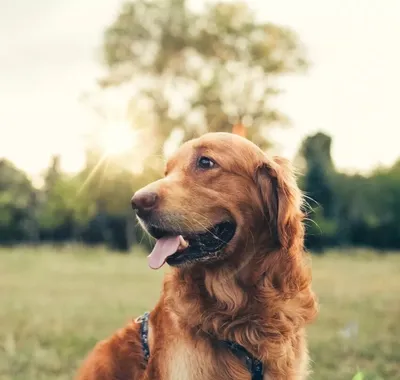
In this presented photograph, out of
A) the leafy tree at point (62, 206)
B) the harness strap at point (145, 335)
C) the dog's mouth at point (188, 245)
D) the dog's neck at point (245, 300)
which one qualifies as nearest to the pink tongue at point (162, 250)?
the dog's mouth at point (188, 245)

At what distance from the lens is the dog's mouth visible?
3371mm

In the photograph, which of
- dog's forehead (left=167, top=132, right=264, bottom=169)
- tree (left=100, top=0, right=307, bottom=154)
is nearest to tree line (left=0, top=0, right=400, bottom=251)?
tree (left=100, top=0, right=307, bottom=154)

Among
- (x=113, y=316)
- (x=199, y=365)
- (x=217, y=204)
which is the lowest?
(x=113, y=316)

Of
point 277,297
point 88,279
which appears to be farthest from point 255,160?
point 88,279

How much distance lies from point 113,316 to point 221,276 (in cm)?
661

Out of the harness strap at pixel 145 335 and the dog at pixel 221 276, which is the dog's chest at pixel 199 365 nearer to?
the dog at pixel 221 276

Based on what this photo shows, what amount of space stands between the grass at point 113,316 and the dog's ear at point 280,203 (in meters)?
1.73

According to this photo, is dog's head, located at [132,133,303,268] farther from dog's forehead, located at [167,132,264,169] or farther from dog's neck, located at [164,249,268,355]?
dog's neck, located at [164,249,268,355]

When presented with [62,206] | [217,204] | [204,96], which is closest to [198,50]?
[204,96]

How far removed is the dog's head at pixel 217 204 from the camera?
3.37 m

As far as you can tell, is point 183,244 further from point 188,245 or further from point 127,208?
point 127,208

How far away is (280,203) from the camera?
357cm

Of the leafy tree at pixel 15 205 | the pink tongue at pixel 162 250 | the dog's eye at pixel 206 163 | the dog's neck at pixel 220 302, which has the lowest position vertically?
the leafy tree at pixel 15 205

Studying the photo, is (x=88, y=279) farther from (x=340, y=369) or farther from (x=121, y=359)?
(x=121, y=359)
